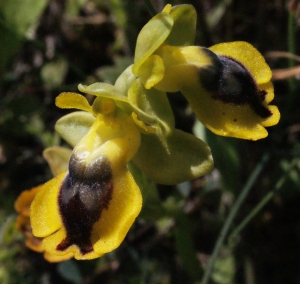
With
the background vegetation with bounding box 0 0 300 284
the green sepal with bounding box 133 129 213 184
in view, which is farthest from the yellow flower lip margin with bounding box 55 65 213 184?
the background vegetation with bounding box 0 0 300 284

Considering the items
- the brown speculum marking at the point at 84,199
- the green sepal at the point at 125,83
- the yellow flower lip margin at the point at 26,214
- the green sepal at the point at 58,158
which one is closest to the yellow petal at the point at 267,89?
the green sepal at the point at 125,83

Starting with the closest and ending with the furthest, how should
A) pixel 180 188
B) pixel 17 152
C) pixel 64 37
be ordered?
pixel 180 188 < pixel 17 152 < pixel 64 37

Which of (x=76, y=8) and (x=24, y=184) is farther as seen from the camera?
(x=76, y=8)

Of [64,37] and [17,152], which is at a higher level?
[64,37]

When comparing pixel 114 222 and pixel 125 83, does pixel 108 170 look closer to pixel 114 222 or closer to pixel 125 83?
pixel 114 222

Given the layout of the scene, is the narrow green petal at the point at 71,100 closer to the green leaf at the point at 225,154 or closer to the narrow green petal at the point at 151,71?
the narrow green petal at the point at 151,71

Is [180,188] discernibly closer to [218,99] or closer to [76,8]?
[218,99]

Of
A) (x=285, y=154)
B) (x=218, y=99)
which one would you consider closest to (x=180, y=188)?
(x=285, y=154)
